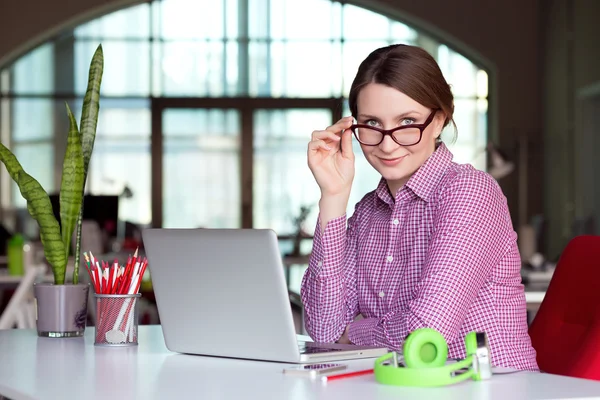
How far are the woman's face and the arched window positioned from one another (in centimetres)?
965

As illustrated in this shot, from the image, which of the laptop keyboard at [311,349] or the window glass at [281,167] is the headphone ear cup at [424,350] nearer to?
the laptop keyboard at [311,349]

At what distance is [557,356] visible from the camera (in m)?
1.98

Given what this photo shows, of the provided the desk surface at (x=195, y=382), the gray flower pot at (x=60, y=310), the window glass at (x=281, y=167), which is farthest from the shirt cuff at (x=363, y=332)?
the window glass at (x=281, y=167)

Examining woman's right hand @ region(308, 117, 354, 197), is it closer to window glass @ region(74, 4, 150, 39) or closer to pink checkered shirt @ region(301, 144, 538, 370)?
pink checkered shirt @ region(301, 144, 538, 370)

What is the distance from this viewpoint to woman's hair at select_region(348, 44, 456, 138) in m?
1.87

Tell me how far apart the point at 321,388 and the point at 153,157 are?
10.5 metres

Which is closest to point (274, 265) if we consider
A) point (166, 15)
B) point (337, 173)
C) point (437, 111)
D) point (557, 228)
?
point (337, 173)

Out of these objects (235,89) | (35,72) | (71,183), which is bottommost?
(71,183)

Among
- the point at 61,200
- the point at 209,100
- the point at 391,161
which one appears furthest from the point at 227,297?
the point at 209,100

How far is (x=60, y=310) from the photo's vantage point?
81.6 inches

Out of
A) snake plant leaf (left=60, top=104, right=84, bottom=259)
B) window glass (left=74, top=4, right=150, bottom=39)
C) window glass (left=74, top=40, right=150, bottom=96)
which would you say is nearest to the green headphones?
snake plant leaf (left=60, top=104, right=84, bottom=259)

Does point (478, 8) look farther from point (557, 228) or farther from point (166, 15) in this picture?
point (166, 15)

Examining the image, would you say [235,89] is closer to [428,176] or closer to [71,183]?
[71,183]

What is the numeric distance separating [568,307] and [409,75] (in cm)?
61
